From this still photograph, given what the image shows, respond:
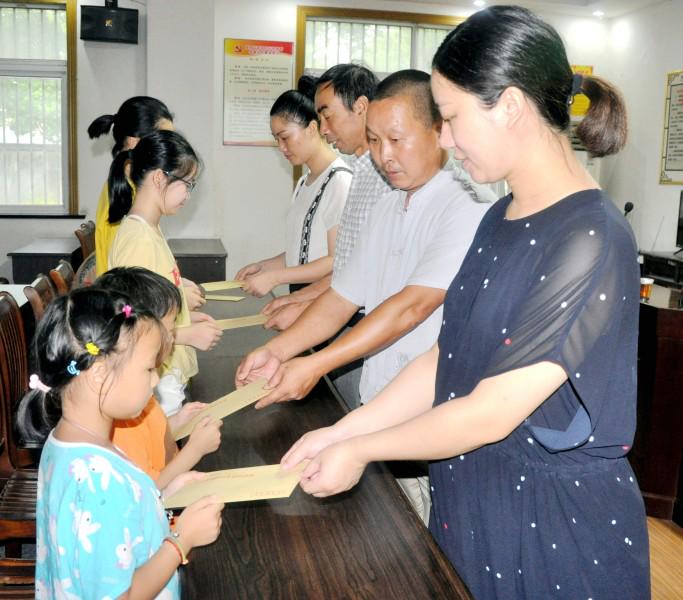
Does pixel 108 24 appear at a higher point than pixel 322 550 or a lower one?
higher

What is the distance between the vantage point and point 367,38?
6492mm

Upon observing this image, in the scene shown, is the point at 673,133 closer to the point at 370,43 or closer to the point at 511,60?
the point at 370,43

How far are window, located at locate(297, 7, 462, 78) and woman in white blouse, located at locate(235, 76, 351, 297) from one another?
3.36m

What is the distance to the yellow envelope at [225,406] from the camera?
1.42m

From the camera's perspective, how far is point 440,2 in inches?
249

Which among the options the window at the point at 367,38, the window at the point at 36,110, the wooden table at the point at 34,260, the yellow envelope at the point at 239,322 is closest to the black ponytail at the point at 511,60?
the yellow envelope at the point at 239,322

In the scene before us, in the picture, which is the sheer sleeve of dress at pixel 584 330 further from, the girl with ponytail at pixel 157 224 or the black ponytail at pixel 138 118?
the black ponytail at pixel 138 118

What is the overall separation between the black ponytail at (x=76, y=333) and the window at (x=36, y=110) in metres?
5.42

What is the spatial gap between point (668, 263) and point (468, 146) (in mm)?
5316

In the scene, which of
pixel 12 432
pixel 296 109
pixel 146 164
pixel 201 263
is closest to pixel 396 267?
pixel 146 164

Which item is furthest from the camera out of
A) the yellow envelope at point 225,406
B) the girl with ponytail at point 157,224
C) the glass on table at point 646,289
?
the glass on table at point 646,289

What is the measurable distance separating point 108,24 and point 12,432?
14.4ft

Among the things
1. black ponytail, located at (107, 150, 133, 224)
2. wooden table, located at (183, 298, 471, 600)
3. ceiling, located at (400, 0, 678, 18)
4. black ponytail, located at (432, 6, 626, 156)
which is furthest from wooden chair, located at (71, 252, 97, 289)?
ceiling, located at (400, 0, 678, 18)

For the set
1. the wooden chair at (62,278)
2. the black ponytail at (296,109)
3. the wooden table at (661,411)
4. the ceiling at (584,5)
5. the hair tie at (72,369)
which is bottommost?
the wooden table at (661,411)
